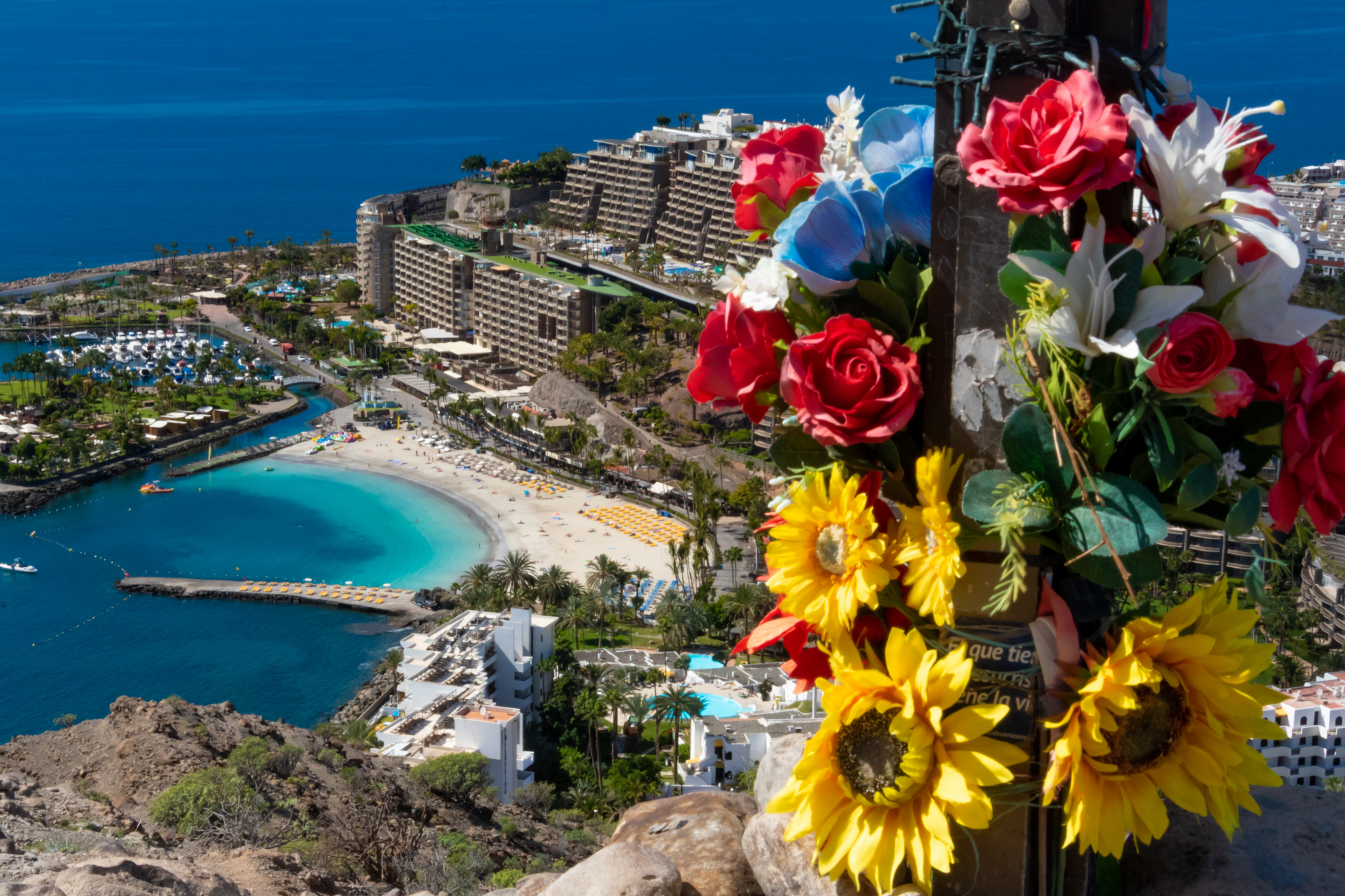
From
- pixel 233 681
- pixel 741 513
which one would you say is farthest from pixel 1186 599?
pixel 741 513

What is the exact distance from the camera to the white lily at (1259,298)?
260cm

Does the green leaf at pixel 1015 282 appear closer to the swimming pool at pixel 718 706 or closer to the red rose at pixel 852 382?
the red rose at pixel 852 382

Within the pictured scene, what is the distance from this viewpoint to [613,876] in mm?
3732

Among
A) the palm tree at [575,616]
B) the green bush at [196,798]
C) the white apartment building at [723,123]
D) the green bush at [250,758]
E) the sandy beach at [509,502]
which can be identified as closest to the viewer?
the green bush at [196,798]

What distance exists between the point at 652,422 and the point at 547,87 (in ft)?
443

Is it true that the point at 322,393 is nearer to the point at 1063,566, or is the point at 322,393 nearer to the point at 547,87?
the point at 1063,566

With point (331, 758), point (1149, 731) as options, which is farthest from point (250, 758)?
point (1149, 731)

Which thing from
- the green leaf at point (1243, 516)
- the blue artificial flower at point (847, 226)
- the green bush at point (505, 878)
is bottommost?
the green bush at point (505, 878)

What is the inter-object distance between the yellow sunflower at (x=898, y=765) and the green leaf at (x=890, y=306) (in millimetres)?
739

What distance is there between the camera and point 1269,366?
2.73m

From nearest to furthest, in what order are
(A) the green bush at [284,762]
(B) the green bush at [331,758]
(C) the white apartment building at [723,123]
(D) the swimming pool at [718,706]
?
(A) the green bush at [284,762] → (B) the green bush at [331,758] → (D) the swimming pool at [718,706] → (C) the white apartment building at [723,123]

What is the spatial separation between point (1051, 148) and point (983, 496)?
29.6 inches

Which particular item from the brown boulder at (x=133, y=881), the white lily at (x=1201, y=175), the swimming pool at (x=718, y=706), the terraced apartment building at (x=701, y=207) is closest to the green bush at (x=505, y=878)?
the brown boulder at (x=133, y=881)

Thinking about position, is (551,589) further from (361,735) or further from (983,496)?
(983,496)
